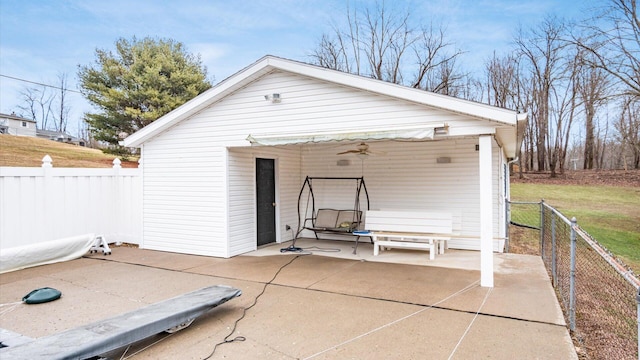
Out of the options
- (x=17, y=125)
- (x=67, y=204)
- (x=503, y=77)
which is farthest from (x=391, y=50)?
(x=17, y=125)

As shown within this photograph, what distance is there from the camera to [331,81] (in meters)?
5.91

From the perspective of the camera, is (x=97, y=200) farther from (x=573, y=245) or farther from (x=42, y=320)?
(x=573, y=245)

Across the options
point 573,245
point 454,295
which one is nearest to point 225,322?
point 454,295

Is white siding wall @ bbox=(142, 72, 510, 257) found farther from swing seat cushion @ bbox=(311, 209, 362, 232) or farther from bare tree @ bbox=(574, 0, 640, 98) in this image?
bare tree @ bbox=(574, 0, 640, 98)

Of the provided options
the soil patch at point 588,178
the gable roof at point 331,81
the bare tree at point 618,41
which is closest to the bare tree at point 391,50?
the soil patch at point 588,178

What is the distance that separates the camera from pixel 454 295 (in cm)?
464

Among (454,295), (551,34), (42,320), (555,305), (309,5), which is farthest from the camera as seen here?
(551,34)

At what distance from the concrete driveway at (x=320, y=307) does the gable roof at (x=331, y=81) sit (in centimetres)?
235

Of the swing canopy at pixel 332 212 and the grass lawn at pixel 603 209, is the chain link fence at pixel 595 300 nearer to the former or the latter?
the grass lawn at pixel 603 209

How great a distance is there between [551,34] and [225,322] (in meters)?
22.7

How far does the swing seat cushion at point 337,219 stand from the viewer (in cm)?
799

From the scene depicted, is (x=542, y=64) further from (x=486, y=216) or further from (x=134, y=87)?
(x=134, y=87)

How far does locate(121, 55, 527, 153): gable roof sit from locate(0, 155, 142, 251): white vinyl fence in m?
1.19

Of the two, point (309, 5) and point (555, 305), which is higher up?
point (309, 5)
